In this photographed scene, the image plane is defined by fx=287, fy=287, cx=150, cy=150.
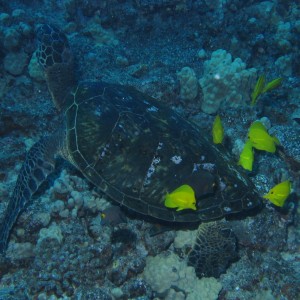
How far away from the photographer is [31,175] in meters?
3.46

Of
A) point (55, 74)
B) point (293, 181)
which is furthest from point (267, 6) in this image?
point (55, 74)

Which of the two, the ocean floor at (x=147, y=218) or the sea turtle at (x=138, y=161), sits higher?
the sea turtle at (x=138, y=161)

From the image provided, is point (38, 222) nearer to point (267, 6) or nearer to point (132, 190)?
point (132, 190)

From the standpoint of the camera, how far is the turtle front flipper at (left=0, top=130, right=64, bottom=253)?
3158mm

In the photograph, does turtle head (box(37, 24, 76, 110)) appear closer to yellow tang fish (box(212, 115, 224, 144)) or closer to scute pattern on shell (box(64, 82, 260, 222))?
scute pattern on shell (box(64, 82, 260, 222))

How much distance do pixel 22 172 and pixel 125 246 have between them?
153 centimetres

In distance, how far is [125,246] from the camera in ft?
11.0

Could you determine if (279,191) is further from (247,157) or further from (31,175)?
(31,175)

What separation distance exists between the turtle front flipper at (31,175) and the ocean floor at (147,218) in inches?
6.9

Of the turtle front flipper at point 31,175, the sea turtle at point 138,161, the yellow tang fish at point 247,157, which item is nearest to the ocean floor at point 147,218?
the turtle front flipper at point 31,175

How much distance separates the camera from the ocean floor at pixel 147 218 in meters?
3.12

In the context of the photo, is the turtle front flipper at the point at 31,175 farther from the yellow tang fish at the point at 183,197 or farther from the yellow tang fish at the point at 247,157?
the yellow tang fish at the point at 247,157

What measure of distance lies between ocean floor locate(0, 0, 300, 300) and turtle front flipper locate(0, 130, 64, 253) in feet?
0.58

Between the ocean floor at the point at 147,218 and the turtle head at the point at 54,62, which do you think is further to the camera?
the turtle head at the point at 54,62
